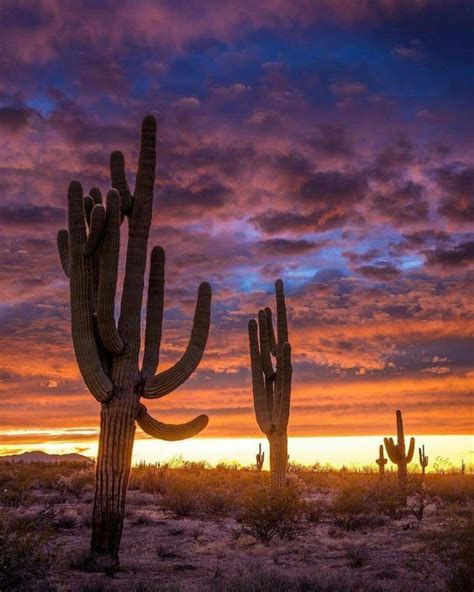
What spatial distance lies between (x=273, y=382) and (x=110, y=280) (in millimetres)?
9585

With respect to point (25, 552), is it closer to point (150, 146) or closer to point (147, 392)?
point (147, 392)

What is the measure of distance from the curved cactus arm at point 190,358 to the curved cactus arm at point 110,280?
1.08 meters

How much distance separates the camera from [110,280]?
12.4 meters

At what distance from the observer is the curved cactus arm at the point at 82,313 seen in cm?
1226

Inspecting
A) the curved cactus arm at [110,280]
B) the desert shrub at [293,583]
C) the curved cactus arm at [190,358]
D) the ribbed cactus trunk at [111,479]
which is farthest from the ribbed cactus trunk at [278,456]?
the curved cactus arm at [110,280]

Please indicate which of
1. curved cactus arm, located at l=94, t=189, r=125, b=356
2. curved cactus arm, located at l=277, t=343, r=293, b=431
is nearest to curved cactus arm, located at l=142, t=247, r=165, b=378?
curved cactus arm, located at l=94, t=189, r=125, b=356

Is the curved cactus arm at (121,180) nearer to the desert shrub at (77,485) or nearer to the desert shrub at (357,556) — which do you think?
the desert shrub at (357,556)

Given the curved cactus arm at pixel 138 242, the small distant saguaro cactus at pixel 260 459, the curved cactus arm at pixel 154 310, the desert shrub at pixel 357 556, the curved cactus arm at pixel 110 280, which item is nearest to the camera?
the curved cactus arm at pixel 110 280

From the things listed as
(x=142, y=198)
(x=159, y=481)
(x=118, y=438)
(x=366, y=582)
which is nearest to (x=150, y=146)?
(x=142, y=198)

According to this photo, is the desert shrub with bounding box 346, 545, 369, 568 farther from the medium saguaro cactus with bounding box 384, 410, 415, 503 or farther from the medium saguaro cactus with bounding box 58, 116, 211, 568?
the medium saguaro cactus with bounding box 384, 410, 415, 503

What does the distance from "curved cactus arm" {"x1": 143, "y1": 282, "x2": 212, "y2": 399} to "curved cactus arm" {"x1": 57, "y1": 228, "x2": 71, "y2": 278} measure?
2909mm

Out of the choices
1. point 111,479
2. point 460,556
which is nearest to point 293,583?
point 460,556

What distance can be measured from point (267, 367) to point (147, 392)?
8208mm

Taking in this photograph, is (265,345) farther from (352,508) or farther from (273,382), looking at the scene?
(352,508)
